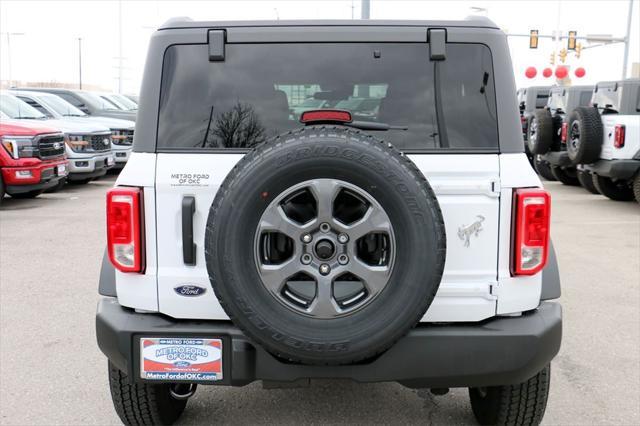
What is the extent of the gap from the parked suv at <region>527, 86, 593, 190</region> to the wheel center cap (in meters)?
11.6

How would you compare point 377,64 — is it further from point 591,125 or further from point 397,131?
point 591,125

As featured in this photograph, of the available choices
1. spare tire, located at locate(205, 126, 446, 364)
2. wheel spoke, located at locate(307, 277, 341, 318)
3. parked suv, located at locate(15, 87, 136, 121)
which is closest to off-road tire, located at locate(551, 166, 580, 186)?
parked suv, located at locate(15, 87, 136, 121)

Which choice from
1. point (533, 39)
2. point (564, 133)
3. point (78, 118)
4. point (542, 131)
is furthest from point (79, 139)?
point (533, 39)

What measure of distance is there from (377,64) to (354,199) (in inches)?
25.6

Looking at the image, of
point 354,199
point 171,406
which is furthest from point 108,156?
point 354,199

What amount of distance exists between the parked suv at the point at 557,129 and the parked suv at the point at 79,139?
8.81 meters

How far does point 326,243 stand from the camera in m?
2.48

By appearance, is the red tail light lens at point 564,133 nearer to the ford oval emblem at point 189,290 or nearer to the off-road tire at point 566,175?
the off-road tire at point 566,175

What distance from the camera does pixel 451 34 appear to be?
9.26ft

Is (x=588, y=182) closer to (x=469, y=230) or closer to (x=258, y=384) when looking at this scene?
(x=258, y=384)

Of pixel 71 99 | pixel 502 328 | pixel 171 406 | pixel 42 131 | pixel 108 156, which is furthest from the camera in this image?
pixel 71 99

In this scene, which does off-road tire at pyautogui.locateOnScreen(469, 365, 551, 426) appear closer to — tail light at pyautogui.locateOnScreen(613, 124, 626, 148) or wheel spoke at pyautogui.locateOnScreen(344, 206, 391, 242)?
wheel spoke at pyautogui.locateOnScreen(344, 206, 391, 242)

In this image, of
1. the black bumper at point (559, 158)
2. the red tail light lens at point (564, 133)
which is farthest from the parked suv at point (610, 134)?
the black bumper at point (559, 158)

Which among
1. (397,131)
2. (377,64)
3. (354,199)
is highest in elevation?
(377,64)
